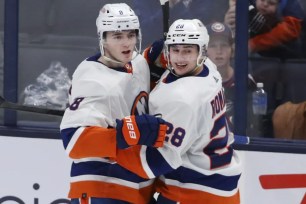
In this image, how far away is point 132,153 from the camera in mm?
3611

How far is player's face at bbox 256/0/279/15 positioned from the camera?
4488 millimetres

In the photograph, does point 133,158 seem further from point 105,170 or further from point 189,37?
point 189,37

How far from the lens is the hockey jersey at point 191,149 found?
11.7ft

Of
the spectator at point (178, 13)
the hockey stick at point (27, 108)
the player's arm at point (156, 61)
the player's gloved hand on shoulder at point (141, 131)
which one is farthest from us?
the spectator at point (178, 13)

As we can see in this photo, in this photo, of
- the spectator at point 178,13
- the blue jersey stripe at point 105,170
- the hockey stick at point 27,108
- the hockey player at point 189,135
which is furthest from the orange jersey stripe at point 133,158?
the spectator at point 178,13

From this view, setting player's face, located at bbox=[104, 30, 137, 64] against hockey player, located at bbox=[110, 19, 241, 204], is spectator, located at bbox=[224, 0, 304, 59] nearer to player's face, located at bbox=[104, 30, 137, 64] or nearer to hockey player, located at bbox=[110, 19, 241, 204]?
hockey player, located at bbox=[110, 19, 241, 204]

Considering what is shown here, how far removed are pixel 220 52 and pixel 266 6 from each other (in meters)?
0.29

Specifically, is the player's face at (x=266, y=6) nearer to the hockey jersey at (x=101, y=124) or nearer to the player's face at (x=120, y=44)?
the hockey jersey at (x=101, y=124)

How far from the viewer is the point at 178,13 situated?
446 centimetres

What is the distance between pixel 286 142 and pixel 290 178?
0.16m

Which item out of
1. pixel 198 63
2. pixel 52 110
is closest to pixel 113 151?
pixel 198 63

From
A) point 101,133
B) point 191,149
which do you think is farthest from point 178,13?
point 101,133

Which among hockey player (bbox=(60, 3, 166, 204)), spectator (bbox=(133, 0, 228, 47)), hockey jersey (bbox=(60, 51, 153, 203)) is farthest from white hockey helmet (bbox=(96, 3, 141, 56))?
spectator (bbox=(133, 0, 228, 47))

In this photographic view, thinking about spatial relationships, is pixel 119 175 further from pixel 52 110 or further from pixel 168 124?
pixel 52 110
